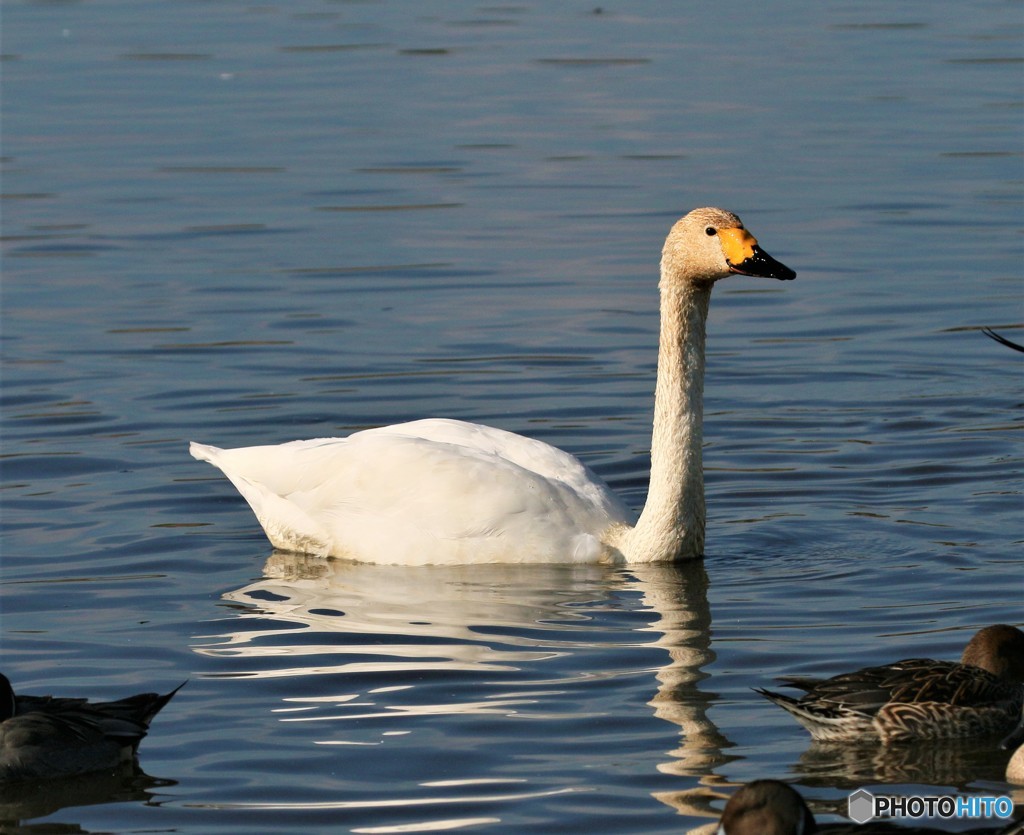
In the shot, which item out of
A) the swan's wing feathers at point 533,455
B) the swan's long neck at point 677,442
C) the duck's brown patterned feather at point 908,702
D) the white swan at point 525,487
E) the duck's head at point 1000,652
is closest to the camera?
the duck's brown patterned feather at point 908,702

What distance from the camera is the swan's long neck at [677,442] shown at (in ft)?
33.8

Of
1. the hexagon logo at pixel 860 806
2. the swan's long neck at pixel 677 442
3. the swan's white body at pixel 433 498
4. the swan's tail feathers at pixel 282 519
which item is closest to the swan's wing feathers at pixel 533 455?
the swan's white body at pixel 433 498

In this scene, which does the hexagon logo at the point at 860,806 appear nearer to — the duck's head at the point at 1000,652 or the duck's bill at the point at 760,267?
the duck's head at the point at 1000,652

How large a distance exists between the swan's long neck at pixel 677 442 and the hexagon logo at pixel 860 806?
3216 millimetres

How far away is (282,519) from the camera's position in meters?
10.8

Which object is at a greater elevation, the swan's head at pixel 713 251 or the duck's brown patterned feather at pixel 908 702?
the swan's head at pixel 713 251

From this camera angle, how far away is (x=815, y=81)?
21.8 meters

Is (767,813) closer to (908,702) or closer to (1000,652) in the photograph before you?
(908,702)

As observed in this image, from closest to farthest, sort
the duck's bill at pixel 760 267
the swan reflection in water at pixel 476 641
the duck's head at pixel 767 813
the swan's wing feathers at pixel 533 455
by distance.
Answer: the duck's head at pixel 767 813, the swan reflection in water at pixel 476 641, the duck's bill at pixel 760 267, the swan's wing feathers at pixel 533 455

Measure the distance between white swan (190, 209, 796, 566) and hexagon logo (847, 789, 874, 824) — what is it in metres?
3.25

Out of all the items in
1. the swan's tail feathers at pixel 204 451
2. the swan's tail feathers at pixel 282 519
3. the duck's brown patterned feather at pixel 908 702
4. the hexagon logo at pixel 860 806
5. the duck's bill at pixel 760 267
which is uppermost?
the duck's bill at pixel 760 267

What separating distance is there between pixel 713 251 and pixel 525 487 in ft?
4.60

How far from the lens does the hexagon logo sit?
22.7 ft

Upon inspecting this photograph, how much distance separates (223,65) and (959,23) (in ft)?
27.8
